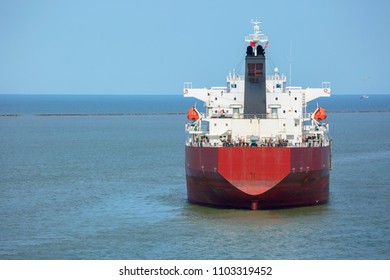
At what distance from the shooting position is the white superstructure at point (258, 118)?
146 feet

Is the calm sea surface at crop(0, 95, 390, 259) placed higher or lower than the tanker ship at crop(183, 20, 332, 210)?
lower

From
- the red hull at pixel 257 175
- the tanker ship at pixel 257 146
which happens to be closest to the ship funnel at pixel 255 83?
the tanker ship at pixel 257 146

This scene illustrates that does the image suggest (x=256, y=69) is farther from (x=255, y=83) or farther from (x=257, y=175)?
(x=257, y=175)

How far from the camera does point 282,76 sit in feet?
157

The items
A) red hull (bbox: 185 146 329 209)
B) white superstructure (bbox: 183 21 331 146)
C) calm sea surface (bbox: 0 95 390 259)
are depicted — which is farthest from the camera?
white superstructure (bbox: 183 21 331 146)

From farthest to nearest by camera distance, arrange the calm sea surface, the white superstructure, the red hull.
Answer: the white superstructure
the red hull
the calm sea surface

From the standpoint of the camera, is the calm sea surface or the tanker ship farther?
the tanker ship

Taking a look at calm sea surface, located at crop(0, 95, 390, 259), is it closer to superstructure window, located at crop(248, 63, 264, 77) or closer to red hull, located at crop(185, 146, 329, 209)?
red hull, located at crop(185, 146, 329, 209)

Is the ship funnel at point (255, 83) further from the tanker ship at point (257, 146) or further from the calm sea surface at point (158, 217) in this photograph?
the calm sea surface at point (158, 217)

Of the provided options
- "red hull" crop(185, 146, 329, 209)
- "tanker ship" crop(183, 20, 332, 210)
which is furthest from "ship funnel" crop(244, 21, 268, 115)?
"red hull" crop(185, 146, 329, 209)

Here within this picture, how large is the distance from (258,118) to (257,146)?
2711 millimetres

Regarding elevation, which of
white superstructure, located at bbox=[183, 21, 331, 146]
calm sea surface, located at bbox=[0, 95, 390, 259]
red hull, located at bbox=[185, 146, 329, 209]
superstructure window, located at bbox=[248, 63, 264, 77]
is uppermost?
superstructure window, located at bbox=[248, 63, 264, 77]

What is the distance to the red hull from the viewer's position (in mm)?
41531

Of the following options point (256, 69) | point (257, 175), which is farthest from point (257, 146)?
point (256, 69)
